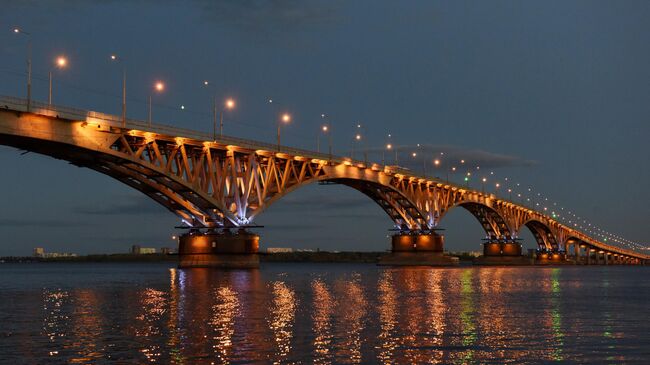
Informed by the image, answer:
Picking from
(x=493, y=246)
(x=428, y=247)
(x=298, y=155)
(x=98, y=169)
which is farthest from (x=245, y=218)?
(x=493, y=246)

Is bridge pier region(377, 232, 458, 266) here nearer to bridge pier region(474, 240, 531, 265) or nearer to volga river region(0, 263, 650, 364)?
bridge pier region(474, 240, 531, 265)

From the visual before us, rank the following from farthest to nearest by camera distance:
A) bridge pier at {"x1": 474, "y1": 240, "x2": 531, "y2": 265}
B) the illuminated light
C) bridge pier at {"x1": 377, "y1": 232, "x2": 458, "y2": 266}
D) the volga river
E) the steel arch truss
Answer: bridge pier at {"x1": 474, "y1": 240, "x2": 531, "y2": 265}, bridge pier at {"x1": 377, "y1": 232, "x2": 458, "y2": 266}, the steel arch truss, the illuminated light, the volga river

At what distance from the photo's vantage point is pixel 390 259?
141000 mm

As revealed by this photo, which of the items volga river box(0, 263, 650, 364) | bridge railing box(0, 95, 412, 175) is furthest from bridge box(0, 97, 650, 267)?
volga river box(0, 263, 650, 364)

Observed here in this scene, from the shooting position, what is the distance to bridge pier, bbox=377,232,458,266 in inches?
5330

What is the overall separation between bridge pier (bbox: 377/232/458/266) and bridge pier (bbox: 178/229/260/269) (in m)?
50.1

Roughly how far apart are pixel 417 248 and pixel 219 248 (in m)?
55.7

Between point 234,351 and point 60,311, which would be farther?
point 60,311

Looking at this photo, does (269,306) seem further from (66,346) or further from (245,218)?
(245,218)

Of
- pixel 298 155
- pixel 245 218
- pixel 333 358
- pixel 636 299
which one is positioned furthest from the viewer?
pixel 298 155

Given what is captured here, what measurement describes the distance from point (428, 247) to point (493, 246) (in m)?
49.7

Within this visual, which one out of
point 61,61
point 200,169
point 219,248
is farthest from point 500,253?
point 61,61

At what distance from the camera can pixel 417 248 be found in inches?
5364

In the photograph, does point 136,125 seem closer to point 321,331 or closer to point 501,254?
point 321,331
